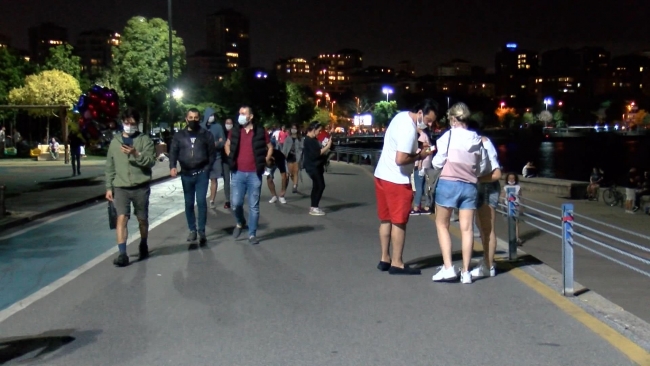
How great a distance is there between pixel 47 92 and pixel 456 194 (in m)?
44.2

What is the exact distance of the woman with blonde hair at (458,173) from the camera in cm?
780

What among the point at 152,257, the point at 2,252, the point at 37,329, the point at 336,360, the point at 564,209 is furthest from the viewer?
the point at 2,252

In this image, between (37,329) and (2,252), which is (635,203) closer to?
(2,252)

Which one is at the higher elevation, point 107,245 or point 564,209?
point 564,209

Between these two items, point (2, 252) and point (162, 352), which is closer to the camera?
point (162, 352)

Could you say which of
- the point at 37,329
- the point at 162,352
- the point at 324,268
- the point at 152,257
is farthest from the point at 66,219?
the point at 162,352

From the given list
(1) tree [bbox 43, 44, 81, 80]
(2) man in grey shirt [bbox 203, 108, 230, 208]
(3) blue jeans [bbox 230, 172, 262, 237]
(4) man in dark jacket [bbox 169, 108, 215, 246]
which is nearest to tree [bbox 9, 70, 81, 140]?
(1) tree [bbox 43, 44, 81, 80]

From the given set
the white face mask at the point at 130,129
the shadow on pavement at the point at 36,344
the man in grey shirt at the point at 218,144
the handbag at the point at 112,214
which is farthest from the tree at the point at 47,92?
the shadow on pavement at the point at 36,344

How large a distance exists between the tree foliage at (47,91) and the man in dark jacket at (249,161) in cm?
3873

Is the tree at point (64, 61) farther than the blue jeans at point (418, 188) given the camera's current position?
Yes

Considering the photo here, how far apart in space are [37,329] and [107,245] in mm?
4995

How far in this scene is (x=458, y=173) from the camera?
780 centimetres

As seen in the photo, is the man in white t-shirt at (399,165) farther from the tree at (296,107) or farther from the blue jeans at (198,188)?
the tree at (296,107)

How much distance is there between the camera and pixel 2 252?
10.9 m
